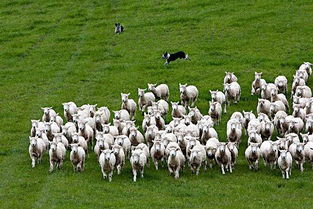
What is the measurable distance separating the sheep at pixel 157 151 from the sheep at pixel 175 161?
0.66 meters

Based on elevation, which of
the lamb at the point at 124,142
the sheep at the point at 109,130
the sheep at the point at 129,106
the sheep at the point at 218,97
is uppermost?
the sheep at the point at 218,97

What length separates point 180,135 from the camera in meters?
28.7

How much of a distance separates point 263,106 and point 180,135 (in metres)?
6.18

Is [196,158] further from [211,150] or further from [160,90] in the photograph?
[160,90]

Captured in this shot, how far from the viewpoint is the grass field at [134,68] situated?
81.9ft

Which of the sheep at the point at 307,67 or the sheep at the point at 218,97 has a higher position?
the sheep at the point at 307,67

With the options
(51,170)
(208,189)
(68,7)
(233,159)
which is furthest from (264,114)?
(68,7)

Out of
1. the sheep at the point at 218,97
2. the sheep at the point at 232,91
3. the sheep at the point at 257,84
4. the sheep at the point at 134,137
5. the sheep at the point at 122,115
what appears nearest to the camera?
the sheep at the point at 134,137

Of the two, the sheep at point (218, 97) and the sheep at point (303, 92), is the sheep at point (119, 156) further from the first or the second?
the sheep at point (303, 92)

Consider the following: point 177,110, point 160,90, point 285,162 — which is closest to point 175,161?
point 285,162

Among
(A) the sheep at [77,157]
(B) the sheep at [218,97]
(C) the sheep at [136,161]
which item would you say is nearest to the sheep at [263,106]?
(B) the sheep at [218,97]

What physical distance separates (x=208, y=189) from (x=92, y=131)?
6.86 meters

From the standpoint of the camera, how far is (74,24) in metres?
54.5

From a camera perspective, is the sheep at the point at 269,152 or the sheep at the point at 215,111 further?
the sheep at the point at 215,111
